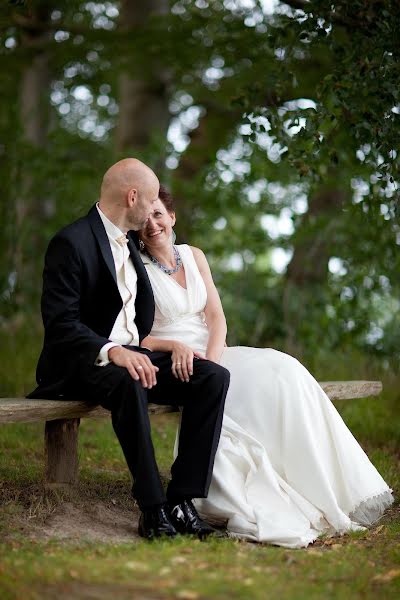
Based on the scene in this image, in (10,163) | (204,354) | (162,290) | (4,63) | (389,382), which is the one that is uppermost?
(4,63)

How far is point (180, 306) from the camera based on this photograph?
502cm

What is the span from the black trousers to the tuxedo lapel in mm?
480

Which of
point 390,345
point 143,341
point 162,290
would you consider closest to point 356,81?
point 162,290

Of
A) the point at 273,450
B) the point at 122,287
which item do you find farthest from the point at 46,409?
the point at 273,450

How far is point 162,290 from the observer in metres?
5.00

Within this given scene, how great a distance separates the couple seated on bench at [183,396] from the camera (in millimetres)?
4184

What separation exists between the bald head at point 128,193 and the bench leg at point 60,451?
1.14 meters

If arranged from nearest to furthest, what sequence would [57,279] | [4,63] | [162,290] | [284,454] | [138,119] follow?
[57,279] → [284,454] → [162,290] → [138,119] → [4,63]

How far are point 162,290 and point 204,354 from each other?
0.45 meters

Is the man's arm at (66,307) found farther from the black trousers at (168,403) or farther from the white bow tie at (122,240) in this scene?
the white bow tie at (122,240)

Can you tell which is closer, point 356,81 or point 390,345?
point 356,81

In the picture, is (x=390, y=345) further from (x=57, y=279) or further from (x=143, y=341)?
(x=57, y=279)

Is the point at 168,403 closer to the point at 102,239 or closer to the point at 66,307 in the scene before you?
the point at 66,307

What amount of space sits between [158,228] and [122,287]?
555 millimetres
